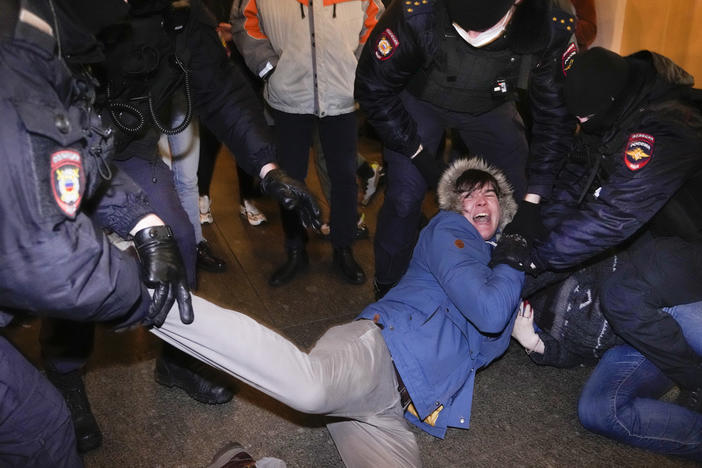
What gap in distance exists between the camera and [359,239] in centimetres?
377

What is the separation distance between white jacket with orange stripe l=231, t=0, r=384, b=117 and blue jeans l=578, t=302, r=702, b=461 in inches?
69.5

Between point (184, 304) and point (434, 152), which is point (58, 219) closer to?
point (184, 304)

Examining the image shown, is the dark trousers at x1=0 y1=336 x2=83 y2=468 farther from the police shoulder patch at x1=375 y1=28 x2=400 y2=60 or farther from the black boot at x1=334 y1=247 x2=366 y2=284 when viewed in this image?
the black boot at x1=334 y1=247 x2=366 y2=284

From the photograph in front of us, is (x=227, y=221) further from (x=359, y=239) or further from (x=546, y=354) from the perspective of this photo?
(x=546, y=354)

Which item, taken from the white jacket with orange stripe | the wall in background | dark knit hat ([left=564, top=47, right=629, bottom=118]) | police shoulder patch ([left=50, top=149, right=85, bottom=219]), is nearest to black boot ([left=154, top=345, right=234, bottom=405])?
police shoulder patch ([left=50, top=149, right=85, bottom=219])

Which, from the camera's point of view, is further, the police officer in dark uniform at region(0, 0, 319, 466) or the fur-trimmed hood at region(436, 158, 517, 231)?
the fur-trimmed hood at region(436, 158, 517, 231)

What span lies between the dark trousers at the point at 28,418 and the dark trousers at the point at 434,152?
164cm

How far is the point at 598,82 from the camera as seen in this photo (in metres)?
2.01

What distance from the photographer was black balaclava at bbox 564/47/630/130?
6.56ft

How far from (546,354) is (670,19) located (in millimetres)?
3390

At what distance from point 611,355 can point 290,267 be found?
5.62ft

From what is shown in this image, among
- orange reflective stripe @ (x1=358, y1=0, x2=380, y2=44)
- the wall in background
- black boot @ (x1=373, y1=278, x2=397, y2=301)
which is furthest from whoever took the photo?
the wall in background

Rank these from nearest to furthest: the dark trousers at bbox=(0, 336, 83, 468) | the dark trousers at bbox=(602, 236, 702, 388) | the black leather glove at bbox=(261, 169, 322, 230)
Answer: the dark trousers at bbox=(0, 336, 83, 468) → the dark trousers at bbox=(602, 236, 702, 388) → the black leather glove at bbox=(261, 169, 322, 230)

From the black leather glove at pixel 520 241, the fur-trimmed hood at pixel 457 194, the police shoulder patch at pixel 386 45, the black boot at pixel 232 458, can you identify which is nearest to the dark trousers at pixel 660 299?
the black leather glove at pixel 520 241
